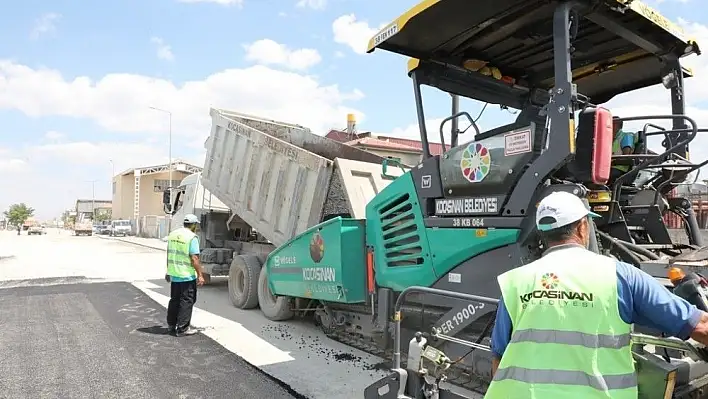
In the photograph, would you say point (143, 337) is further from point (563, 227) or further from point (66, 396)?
point (563, 227)

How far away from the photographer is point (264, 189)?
7895 millimetres

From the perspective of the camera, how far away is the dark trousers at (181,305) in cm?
641

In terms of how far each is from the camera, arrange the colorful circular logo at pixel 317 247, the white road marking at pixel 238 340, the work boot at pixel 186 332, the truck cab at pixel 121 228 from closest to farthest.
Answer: the white road marking at pixel 238 340 < the colorful circular logo at pixel 317 247 < the work boot at pixel 186 332 < the truck cab at pixel 121 228

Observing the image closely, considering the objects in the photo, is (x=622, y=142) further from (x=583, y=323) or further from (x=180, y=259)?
(x=180, y=259)

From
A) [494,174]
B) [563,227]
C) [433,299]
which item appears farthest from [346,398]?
[563,227]

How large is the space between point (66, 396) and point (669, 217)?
17.0ft

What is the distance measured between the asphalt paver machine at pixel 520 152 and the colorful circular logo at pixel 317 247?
3.98 feet

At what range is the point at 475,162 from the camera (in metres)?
4.02

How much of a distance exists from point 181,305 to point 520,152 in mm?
4483

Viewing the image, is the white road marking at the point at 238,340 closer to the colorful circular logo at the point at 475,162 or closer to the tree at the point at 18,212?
the colorful circular logo at the point at 475,162

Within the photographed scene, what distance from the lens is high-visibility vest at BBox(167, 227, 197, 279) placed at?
6.50m

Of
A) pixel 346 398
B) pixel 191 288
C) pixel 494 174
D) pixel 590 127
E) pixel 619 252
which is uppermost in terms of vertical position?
pixel 590 127

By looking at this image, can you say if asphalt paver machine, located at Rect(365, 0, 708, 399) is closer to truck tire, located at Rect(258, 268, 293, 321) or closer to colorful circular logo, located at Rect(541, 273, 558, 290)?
colorful circular logo, located at Rect(541, 273, 558, 290)

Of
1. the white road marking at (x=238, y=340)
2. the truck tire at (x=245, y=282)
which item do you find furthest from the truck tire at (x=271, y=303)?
the white road marking at (x=238, y=340)
